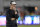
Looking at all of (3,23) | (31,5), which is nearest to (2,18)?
(3,23)

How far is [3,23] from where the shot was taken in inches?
410

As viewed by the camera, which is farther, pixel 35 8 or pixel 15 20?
pixel 35 8

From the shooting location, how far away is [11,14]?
609 centimetres

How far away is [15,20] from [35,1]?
1686cm

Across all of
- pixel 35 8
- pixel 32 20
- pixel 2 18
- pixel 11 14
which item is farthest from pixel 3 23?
pixel 35 8

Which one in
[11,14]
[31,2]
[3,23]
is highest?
[31,2]

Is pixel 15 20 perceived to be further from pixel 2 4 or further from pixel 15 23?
pixel 2 4

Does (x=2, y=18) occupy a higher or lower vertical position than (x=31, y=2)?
lower

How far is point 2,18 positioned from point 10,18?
4.57m

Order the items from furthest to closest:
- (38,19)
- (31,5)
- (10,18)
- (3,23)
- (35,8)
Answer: (31,5) < (35,8) < (38,19) < (3,23) < (10,18)

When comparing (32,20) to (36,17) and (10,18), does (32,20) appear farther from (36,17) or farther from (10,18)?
(10,18)

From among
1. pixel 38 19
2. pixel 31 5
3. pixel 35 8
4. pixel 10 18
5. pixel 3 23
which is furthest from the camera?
pixel 31 5

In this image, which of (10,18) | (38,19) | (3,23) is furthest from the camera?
(38,19)

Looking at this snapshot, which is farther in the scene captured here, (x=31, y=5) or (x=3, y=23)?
(x=31, y=5)
